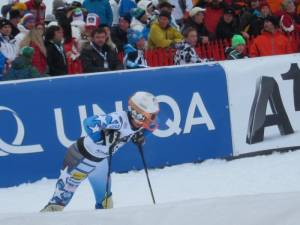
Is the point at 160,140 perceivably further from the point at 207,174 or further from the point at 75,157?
the point at 75,157

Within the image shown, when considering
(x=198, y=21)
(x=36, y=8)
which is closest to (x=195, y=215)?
(x=198, y=21)

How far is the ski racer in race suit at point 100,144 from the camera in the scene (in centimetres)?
732

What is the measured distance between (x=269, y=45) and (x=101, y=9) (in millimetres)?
2789

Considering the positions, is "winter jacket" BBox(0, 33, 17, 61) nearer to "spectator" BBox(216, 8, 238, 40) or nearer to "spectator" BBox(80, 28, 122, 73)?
"spectator" BBox(80, 28, 122, 73)

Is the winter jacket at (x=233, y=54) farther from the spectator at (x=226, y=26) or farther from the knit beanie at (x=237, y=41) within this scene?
the spectator at (x=226, y=26)

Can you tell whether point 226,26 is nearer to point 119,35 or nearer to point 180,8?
point 119,35

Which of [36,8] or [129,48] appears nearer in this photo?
[129,48]

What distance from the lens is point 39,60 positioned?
10.9 metres

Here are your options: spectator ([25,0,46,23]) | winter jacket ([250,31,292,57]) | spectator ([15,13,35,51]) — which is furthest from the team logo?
winter jacket ([250,31,292,57])

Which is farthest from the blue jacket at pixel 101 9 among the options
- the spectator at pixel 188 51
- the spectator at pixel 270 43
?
the spectator at pixel 270 43

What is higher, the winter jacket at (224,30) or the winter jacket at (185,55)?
the winter jacket at (224,30)

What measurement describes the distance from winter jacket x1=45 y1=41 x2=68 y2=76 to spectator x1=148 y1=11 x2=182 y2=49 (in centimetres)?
154

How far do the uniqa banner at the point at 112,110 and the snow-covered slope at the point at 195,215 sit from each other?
17.3 feet

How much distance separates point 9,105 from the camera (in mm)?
9672
